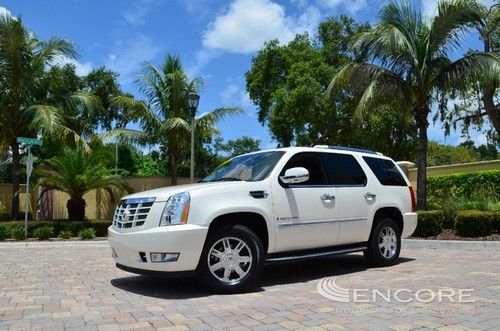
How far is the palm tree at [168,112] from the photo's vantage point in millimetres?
21781

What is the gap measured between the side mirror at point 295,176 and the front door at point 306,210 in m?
0.10

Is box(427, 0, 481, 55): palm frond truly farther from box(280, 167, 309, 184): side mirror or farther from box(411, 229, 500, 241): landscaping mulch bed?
box(280, 167, 309, 184): side mirror

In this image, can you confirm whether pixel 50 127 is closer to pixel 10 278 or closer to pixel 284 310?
pixel 10 278

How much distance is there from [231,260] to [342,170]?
2581 millimetres

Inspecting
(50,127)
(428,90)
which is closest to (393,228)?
(428,90)

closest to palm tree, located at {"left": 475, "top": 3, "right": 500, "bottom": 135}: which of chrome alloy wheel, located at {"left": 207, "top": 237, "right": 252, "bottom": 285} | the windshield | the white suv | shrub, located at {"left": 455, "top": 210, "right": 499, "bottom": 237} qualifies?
shrub, located at {"left": 455, "top": 210, "right": 499, "bottom": 237}

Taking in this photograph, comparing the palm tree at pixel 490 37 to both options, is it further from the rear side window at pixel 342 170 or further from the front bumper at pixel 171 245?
the front bumper at pixel 171 245

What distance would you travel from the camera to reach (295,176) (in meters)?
6.83

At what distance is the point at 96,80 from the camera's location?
127 ft

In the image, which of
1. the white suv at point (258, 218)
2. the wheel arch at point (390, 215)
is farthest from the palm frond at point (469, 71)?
the white suv at point (258, 218)

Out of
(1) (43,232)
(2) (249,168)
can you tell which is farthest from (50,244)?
(2) (249,168)

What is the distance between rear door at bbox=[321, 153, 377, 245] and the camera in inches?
303

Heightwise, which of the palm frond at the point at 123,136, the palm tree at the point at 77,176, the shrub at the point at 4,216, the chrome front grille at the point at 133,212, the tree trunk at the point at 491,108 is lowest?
the shrub at the point at 4,216

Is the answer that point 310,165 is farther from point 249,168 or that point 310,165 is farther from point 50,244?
point 50,244
